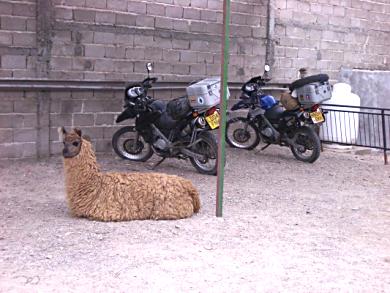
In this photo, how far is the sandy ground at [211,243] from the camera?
468 cm

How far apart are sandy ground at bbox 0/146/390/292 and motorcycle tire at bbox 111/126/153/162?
108cm

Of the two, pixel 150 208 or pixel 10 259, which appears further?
pixel 150 208

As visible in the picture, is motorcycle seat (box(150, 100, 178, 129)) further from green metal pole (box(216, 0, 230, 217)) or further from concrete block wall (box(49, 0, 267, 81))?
green metal pole (box(216, 0, 230, 217))

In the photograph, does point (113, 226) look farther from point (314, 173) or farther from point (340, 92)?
point (340, 92)

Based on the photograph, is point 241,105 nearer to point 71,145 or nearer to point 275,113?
point 275,113

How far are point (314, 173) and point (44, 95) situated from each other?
4330mm

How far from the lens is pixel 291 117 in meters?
10.4

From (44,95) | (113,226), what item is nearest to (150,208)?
(113,226)

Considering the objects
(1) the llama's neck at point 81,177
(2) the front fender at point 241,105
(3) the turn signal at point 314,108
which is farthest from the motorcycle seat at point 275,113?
(1) the llama's neck at point 81,177

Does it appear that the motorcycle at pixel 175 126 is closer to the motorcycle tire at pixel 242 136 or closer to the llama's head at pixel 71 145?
the motorcycle tire at pixel 242 136

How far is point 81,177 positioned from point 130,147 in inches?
137

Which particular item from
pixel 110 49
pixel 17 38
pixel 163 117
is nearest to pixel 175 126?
pixel 163 117

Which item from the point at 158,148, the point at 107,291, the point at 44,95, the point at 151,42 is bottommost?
the point at 107,291

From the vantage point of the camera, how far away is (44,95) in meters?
9.10
